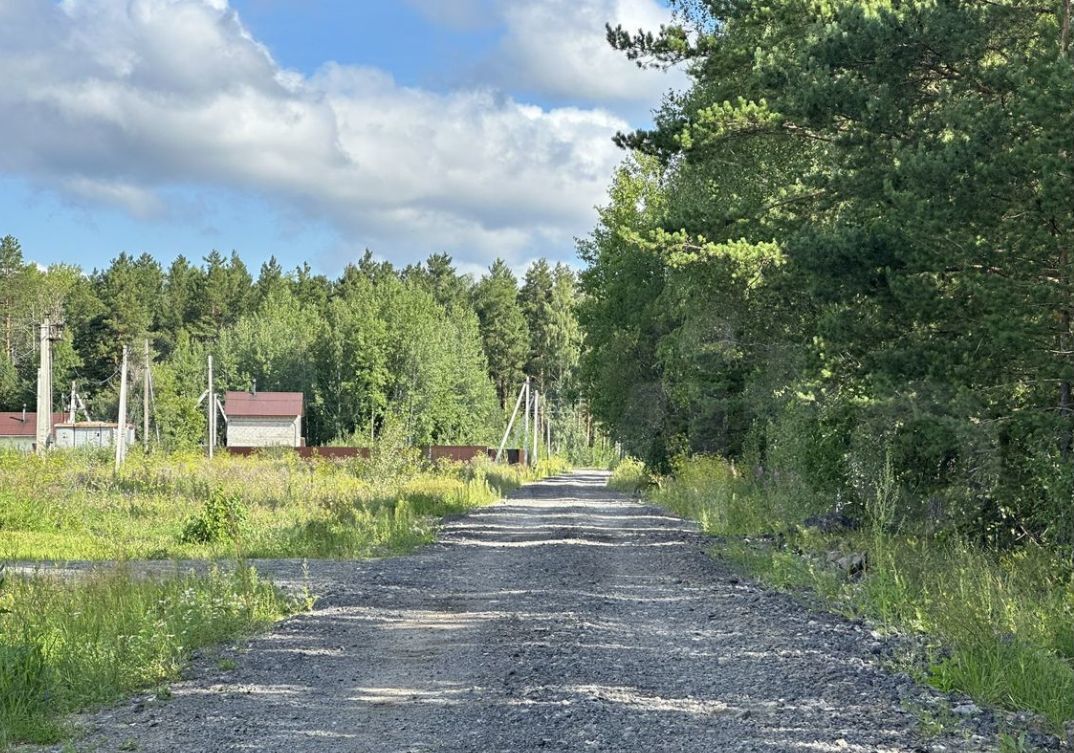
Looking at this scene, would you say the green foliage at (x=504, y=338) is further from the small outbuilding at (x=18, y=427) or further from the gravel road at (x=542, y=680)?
the gravel road at (x=542, y=680)

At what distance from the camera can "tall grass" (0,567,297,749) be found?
6.80 m

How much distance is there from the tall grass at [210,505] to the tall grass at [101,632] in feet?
3.59

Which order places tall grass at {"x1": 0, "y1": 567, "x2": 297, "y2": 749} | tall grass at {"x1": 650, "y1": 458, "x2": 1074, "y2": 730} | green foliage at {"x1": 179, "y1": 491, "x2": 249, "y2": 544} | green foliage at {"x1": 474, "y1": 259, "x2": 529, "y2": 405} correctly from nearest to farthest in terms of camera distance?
tall grass at {"x1": 0, "y1": 567, "x2": 297, "y2": 749} < tall grass at {"x1": 650, "y1": 458, "x2": 1074, "y2": 730} < green foliage at {"x1": 179, "y1": 491, "x2": 249, "y2": 544} < green foliage at {"x1": 474, "y1": 259, "x2": 529, "y2": 405}

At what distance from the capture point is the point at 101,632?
8477mm

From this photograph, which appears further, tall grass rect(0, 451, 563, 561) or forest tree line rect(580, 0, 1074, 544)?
tall grass rect(0, 451, 563, 561)

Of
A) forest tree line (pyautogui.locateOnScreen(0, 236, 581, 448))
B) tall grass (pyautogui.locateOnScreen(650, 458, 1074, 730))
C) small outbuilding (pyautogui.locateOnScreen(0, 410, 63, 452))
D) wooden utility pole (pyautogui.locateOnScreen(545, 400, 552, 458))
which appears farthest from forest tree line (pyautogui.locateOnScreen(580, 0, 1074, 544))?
small outbuilding (pyautogui.locateOnScreen(0, 410, 63, 452))

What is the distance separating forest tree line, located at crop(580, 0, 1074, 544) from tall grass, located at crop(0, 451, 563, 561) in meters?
7.83

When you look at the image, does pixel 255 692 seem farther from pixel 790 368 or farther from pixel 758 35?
pixel 790 368

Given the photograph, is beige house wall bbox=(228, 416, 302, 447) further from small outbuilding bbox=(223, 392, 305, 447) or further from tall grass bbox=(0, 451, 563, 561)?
tall grass bbox=(0, 451, 563, 561)

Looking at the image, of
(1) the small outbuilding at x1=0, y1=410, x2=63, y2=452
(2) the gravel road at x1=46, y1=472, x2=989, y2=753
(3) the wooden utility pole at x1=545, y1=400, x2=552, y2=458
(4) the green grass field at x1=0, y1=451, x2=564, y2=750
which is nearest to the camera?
(2) the gravel road at x1=46, y1=472, x2=989, y2=753

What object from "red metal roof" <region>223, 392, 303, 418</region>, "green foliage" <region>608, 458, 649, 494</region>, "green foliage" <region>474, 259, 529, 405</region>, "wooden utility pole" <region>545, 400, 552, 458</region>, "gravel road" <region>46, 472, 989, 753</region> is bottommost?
"green foliage" <region>608, 458, 649, 494</region>

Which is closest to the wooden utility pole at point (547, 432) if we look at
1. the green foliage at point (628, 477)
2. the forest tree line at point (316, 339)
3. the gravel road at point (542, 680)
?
the forest tree line at point (316, 339)

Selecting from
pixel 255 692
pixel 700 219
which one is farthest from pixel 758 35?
pixel 255 692

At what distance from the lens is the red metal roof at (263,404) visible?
8481cm
